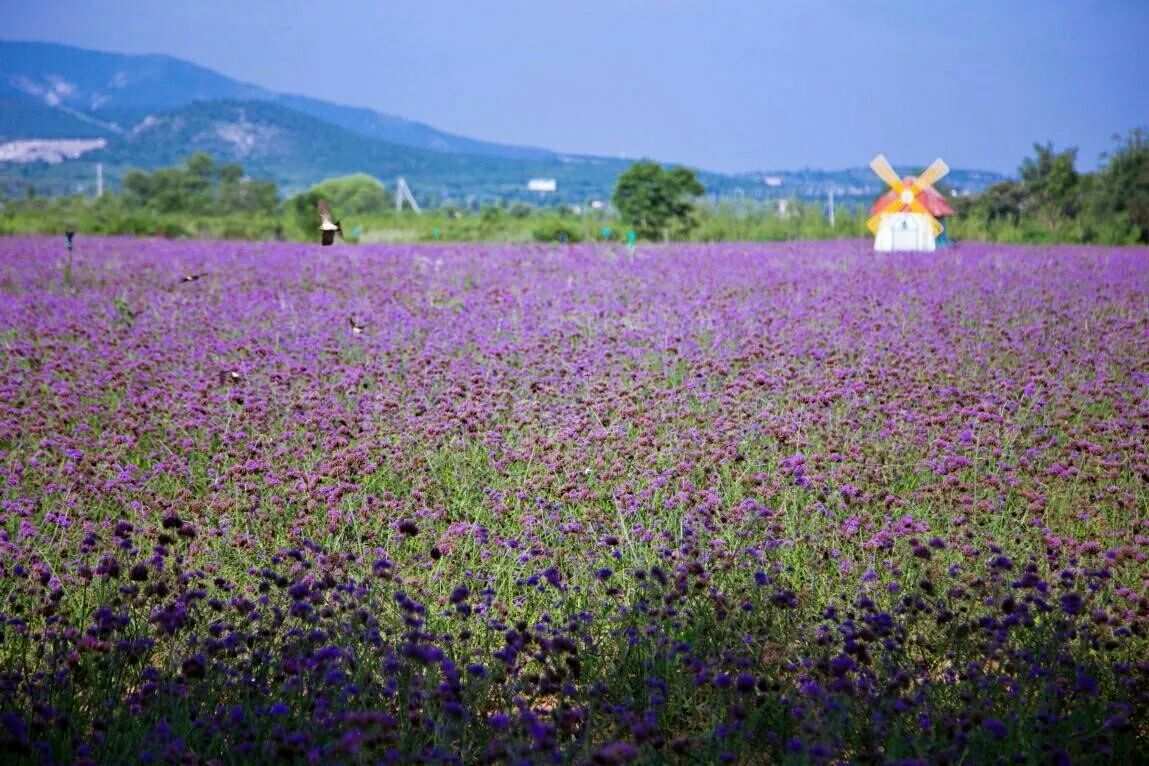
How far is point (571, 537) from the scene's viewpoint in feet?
14.4

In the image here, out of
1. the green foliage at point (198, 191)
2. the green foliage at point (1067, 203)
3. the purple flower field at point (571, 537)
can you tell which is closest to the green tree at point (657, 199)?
the green foliage at point (1067, 203)

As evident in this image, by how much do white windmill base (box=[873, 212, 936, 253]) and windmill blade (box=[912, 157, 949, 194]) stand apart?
2.28ft

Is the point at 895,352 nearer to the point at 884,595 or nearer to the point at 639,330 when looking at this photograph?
the point at 639,330

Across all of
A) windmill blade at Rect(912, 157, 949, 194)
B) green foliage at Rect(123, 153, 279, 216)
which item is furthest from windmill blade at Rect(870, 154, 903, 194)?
green foliage at Rect(123, 153, 279, 216)

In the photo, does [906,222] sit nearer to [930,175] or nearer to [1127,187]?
[930,175]

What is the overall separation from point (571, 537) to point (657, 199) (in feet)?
87.6

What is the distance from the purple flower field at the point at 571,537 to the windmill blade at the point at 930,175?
12.9 meters

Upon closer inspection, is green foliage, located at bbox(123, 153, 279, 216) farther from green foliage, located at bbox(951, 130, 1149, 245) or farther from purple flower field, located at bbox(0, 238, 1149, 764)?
purple flower field, located at bbox(0, 238, 1149, 764)

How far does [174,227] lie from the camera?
2873 centimetres

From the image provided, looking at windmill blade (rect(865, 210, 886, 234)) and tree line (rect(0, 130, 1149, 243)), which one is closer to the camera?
windmill blade (rect(865, 210, 886, 234))

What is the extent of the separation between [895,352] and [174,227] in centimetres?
2389

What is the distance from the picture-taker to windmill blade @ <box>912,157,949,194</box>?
2231 centimetres

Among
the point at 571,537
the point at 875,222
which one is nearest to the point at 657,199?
the point at 875,222

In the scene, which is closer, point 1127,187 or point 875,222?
point 875,222
